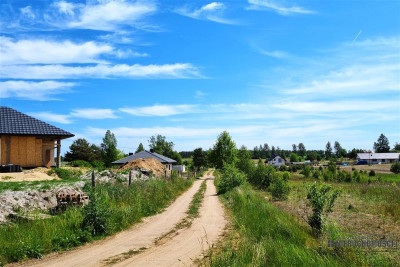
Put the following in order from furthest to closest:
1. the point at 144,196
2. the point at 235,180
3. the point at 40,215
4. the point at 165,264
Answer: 1. the point at 235,180
2. the point at 144,196
3. the point at 40,215
4. the point at 165,264

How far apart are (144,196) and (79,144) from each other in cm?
6216

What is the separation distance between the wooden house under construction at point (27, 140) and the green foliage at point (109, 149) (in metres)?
42.8

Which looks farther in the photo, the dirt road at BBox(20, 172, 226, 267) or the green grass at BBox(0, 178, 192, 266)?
the green grass at BBox(0, 178, 192, 266)

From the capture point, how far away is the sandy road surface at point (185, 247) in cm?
763

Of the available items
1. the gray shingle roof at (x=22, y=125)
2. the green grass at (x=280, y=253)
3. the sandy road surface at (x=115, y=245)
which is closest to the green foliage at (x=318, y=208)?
the green grass at (x=280, y=253)

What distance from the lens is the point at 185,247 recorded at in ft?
A: 29.3

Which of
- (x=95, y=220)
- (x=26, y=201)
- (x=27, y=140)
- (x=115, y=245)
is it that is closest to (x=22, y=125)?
(x=27, y=140)

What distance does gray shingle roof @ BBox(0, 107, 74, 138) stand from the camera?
25352 mm

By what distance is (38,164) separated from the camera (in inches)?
1045

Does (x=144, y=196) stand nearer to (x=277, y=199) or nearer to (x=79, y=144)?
(x=277, y=199)

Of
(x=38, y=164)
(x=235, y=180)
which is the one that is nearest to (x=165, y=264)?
(x=235, y=180)

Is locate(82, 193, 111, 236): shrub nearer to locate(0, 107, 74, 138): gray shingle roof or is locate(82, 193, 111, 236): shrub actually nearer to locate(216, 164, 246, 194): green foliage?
locate(216, 164, 246, 194): green foliage

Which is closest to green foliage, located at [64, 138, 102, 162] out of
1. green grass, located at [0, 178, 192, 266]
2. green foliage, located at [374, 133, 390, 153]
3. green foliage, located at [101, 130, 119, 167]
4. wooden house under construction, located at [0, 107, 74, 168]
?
green foliage, located at [101, 130, 119, 167]

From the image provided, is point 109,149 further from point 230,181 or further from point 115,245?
point 115,245
